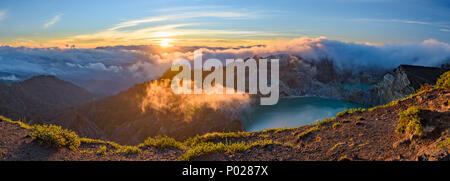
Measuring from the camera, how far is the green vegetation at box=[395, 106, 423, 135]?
7.71 meters

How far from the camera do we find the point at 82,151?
368 inches

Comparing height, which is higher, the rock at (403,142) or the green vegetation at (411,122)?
the green vegetation at (411,122)

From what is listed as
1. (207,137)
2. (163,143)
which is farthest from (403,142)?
(163,143)

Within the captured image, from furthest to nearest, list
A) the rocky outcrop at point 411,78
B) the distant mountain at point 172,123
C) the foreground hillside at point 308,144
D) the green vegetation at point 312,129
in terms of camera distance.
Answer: the distant mountain at point 172,123 → the rocky outcrop at point 411,78 → the green vegetation at point 312,129 → the foreground hillside at point 308,144

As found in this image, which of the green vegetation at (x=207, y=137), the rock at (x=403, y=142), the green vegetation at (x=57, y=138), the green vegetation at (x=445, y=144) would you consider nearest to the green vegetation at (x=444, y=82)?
the rock at (x=403, y=142)

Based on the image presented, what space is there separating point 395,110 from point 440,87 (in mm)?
3813

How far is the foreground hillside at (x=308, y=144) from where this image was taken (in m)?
7.42

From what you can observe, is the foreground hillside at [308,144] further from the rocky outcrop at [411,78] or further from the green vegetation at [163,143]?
the rocky outcrop at [411,78]

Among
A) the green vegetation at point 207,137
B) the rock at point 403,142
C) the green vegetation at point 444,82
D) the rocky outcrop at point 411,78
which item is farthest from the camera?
the rocky outcrop at point 411,78

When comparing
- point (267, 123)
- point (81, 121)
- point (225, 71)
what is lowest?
point (81, 121)

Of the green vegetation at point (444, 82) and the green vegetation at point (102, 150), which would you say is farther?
the green vegetation at point (444, 82)
